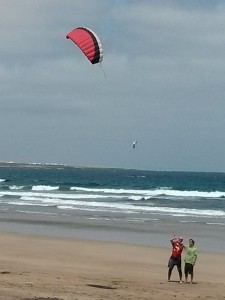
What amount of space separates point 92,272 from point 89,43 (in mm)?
5192

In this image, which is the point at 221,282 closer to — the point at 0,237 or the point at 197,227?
the point at 0,237

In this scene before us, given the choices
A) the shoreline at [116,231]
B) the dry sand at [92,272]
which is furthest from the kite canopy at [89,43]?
the shoreline at [116,231]

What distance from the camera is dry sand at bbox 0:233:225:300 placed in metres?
10.9

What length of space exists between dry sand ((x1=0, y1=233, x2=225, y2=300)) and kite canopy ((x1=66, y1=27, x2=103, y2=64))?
4804 mm

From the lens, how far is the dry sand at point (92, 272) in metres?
10.9

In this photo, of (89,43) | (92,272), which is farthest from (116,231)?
(89,43)

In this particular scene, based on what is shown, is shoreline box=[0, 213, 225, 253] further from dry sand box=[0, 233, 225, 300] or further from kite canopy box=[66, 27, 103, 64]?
kite canopy box=[66, 27, 103, 64]

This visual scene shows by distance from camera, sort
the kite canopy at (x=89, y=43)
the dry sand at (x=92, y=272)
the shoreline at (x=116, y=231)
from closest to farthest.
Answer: the dry sand at (x=92, y=272) → the kite canopy at (x=89, y=43) → the shoreline at (x=116, y=231)

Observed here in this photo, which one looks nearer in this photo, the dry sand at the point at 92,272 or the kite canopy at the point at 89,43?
the dry sand at the point at 92,272

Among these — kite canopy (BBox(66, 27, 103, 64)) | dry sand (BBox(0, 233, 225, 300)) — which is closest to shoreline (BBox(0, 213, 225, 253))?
dry sand (BBox(0, 233, 225, 300))

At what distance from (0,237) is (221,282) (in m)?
9.23

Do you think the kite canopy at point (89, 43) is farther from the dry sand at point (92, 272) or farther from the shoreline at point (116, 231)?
the shoreline at point (116, 231)

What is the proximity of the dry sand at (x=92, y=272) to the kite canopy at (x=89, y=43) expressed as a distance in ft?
15.8

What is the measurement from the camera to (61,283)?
11.7m
